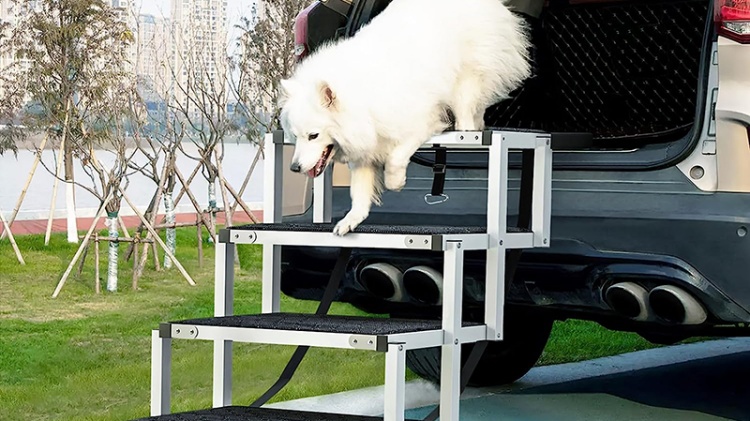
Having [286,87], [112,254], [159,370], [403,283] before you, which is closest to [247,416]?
[159,370]

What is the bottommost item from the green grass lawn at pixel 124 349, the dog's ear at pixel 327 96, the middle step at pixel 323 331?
the green grass lawn at pixel 124 349

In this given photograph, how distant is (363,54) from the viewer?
155 inches

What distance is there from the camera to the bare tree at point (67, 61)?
11.0 metres

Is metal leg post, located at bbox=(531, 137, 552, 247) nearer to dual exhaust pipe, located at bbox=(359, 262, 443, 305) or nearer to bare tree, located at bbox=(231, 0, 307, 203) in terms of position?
dual exhaust pipe, located at bbox=(359, 262, 443, 305)

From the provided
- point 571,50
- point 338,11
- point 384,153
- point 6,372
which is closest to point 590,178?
point 384,153

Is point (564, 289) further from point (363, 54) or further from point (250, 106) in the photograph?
point (250, 106)

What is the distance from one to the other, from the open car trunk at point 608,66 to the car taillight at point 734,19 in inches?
38.1

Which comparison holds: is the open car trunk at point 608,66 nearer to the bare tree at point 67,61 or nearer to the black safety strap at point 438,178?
the black safety strap at point 438,178

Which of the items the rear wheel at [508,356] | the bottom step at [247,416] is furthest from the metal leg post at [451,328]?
the rear wheel at [508,356]

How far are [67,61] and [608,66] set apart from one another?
7428 millimetres

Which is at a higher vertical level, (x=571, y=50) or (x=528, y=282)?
(x=571, y=50)

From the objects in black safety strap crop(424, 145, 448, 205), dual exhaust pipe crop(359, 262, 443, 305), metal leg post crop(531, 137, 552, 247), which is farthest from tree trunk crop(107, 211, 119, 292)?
metal leg post crop(531, 137, 552, 247)

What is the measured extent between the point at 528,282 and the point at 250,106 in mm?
8309

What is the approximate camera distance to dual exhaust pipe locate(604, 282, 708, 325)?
3.70m
